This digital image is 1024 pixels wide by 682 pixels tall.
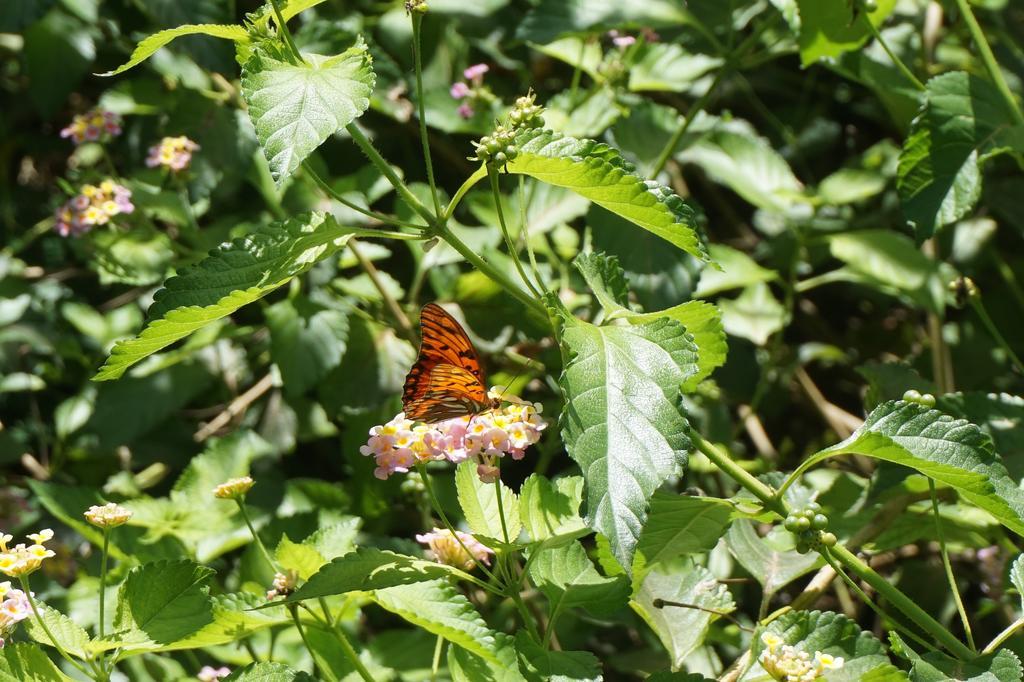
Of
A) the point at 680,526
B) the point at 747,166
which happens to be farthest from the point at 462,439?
the point at 747,166

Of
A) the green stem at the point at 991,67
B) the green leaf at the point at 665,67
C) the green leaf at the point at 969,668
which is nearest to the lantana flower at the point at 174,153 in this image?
the green leaf at the point at 665,67

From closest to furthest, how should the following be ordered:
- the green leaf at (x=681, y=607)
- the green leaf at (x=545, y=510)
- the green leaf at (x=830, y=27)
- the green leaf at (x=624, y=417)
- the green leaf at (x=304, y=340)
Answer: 1. the green leaf at (x=624, y=417)
2. the green leaf at (x=545, y=510)
3. the green leaf at (x=681, y=607)
4. the green leaf at (x=830, y=27)
5. the green leaf at (x=304, y=340)

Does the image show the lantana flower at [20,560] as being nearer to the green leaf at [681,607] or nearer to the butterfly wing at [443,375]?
the butterfly wing at [443,375]

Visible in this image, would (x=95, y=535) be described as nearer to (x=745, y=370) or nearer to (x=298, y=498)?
(x=298, y=498)

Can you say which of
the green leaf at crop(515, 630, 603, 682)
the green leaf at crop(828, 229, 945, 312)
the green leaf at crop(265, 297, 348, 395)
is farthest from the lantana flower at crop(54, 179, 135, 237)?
the green leaf at crop(828, 229, 945, 312)

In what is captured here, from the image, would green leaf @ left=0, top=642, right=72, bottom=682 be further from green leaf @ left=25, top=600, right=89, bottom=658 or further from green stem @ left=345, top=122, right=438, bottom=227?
green stem @ left=345, top=122, right=438, bottom=227
